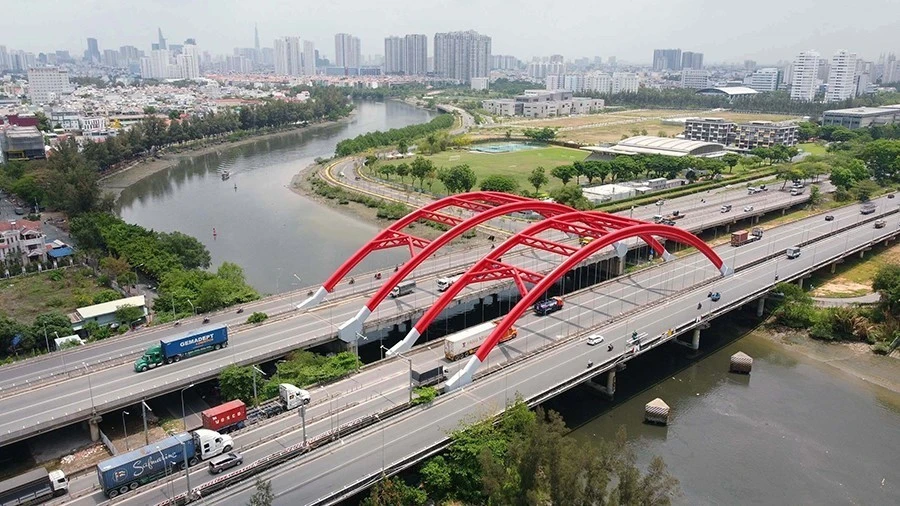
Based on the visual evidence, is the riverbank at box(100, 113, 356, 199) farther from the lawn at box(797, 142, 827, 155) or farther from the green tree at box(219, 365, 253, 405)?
the lawn at box(797, 142, 827, 155)

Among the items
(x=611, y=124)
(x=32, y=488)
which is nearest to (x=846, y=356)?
(x=32, y=488)

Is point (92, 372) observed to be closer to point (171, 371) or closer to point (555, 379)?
point (171, 371)

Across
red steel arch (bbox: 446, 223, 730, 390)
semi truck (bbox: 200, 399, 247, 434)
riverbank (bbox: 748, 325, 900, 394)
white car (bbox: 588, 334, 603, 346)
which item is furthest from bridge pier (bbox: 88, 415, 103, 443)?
riverbank (bbox: 748, 325, 900, 394)

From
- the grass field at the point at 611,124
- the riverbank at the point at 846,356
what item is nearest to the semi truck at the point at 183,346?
the riverbank at the point at 846,356

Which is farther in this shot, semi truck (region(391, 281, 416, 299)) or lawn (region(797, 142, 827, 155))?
lawn (region(797, 142, 827, 155))

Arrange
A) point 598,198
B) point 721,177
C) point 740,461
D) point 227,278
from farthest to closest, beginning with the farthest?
point 721,177 → point 598,198 → point 227,278 → point 740,461

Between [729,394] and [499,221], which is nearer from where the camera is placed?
[729,394]

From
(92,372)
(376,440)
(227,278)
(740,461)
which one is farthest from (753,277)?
(92,372)
